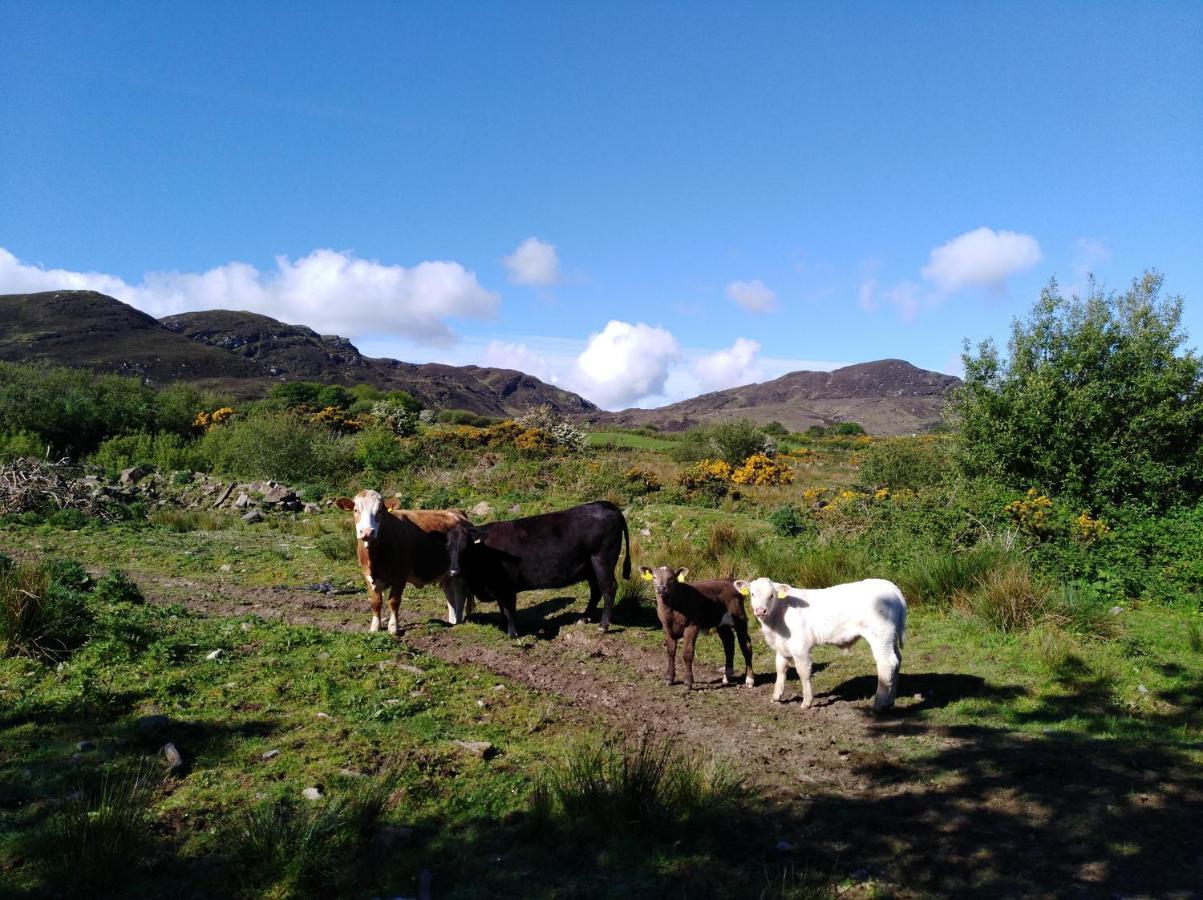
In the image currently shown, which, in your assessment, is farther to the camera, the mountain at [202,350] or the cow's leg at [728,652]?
the mountain at [202,350]

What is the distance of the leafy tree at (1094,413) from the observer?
13609 mm

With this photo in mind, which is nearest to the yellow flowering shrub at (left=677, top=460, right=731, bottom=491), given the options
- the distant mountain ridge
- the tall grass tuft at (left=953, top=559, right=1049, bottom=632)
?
the tall grass tuft at (left=953, top=559, right=1049, bottom=632)

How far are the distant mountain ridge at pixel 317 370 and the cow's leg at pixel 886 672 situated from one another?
57.2m

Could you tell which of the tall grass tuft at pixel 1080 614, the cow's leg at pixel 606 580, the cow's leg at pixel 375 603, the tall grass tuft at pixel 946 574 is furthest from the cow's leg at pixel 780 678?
the cow's leg at pixel 375 603

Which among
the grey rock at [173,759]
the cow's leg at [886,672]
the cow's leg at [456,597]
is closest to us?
the grey rock at [173,759]

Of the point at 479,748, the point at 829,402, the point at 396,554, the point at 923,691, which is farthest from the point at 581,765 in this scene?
the point at 829,402

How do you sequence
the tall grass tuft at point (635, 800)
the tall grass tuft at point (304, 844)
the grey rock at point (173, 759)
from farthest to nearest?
the grey rock at point (173, 759), the tall grass tuft at point (635, 800), the tall grass tuft at point (304, 844)

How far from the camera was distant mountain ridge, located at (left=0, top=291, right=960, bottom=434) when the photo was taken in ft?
280

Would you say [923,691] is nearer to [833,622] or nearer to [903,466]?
[833,622]

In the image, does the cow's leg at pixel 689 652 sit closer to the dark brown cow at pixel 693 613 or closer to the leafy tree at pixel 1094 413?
the dark brown cow at pixel 693 613

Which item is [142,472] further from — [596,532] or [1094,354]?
[1094,354]

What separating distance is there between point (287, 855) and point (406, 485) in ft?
65.2

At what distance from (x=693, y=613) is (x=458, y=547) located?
11.5 feet

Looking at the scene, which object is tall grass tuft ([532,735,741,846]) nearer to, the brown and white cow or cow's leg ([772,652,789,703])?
cow's leg ([772,652,789,703])
